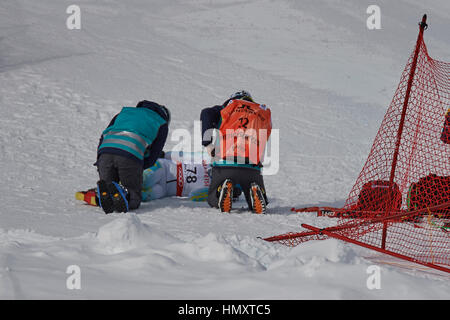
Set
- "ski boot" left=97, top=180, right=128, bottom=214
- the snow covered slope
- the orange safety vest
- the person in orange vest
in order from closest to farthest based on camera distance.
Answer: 1. the snow covered slope
2. "ski boot" left=97, top=180, right=128, bottom=214
3. the person in orange vest
4. the orange safety vest

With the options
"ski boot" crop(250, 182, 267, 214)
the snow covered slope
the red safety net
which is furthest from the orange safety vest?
the red safety net

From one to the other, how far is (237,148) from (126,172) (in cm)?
105

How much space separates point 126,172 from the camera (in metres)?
5.08

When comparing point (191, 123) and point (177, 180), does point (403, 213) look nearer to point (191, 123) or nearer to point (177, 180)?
point (177, 180)

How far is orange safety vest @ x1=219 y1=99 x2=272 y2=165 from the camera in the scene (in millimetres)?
5332

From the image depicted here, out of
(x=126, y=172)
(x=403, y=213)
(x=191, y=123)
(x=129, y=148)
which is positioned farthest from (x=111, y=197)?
(x=191, y=123)

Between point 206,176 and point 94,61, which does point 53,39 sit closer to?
point 94,61

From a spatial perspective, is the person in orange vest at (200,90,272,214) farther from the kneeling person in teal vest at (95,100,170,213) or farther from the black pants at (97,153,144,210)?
the black pants at (97,153,144,210)

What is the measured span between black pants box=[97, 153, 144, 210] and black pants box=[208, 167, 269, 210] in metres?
0.69

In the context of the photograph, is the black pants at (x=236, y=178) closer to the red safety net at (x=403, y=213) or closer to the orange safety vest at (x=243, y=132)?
the orange safety vest at (x=243, y=132)

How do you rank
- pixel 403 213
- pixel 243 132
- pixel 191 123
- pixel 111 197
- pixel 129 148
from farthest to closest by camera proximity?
pixel 191 123 < pixel 243 132 < pixel 129 148 < pixel 111 197 < pixel 403 213

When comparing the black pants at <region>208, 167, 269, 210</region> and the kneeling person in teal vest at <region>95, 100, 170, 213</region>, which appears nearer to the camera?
the kneeling person in teal vest at <region>95, 100, 170, 213</region>

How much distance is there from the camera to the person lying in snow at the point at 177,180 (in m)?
5.71

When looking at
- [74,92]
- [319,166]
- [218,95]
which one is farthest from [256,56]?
[319,166]
